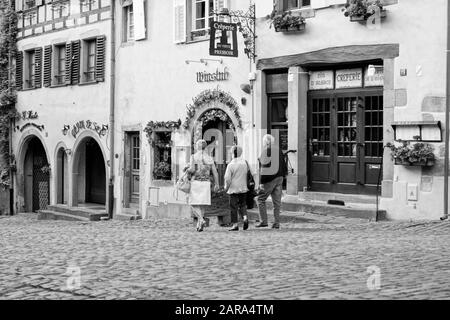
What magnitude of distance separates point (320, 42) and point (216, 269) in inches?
417

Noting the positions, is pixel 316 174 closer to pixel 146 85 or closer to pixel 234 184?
pixel 234 184

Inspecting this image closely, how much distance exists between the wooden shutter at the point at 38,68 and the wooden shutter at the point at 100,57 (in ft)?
13.8

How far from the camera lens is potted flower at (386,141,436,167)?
58.2 feet

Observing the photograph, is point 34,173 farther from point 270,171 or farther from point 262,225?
point 270,171

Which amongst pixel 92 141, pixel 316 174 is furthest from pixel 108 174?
pixel 316 174

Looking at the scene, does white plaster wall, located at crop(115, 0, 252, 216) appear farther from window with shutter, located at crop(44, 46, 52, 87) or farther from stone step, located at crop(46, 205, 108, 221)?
window with shutter, located at crop(44, 46, 52, 87)

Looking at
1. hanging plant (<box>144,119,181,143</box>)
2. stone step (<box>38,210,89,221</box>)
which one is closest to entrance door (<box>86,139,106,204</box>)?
stone step (<box>38,210,89,221</box>)

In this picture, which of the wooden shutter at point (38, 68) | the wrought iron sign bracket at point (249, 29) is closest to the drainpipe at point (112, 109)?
the wooden shutter at point (38, 68)

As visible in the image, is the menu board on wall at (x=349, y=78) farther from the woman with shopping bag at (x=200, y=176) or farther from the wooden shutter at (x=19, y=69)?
the wooden shutter at (x=19, y=69)

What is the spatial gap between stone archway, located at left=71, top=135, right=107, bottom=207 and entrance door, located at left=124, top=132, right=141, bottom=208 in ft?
8.37

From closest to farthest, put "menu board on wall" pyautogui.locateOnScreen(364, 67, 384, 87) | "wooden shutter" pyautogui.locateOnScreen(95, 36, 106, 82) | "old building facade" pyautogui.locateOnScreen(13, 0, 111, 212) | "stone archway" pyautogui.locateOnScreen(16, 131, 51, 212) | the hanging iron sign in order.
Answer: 1. "menu board on wall" pyautogui.locateOnScreen(364, 67, 384, 87)
2. the hanging iron sign
3. "wooden shutter" pyautogui.locateOnScreen(95, 36, 106, 82)
4. "old building facade" pyautogui.locateOnScreen(13, 0, 111, 212)
5. "stone archway" pyautogui.locateOnScreen(16, 131, 51, 212)

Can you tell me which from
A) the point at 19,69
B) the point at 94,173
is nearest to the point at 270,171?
the point at 94,173

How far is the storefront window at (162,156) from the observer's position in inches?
1011

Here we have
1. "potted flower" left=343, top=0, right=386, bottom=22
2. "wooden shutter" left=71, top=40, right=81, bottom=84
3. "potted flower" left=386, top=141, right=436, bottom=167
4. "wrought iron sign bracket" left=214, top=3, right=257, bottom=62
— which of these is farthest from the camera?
"wooden shutter" left=71, top=40, right=81, bottom=84
